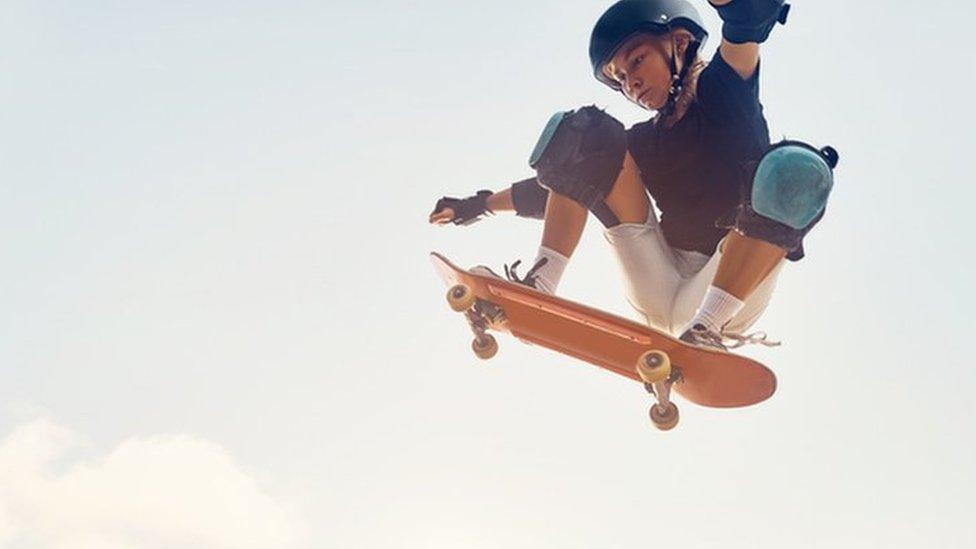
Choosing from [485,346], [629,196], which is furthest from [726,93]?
[485,346]

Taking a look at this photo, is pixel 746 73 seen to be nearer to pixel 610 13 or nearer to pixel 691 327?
pixel 610 13

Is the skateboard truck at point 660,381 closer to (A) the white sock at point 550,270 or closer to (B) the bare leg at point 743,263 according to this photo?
(B) the bare leg at point 743,263

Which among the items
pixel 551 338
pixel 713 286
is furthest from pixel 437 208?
pixel 713 286

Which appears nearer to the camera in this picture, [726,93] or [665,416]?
[665,416]

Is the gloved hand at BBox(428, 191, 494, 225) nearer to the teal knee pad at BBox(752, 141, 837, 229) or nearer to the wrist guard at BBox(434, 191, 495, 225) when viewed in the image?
the wrist guard at BBox(434, 191, 495, 225)

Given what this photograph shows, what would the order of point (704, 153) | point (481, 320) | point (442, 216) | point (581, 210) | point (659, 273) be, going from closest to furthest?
1. point (481, 320)
2. point (704, 153)
3. point (581, 210)
4. point (659, 273)
5. point (442, 216)

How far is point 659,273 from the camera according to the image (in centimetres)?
625

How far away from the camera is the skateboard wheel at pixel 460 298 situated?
5.62 meters

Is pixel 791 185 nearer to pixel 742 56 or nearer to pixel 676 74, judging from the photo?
pixel 742 56

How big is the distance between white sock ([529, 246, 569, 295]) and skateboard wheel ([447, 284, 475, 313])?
0.56 m

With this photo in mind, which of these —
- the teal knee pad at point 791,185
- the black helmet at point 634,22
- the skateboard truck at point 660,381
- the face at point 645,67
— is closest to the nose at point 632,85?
the face at point 645,67

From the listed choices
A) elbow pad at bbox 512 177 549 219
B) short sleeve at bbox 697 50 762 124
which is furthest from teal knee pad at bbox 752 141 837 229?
elbow pad at bbox 512 177 549 219

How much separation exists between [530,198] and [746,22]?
213 centimetres

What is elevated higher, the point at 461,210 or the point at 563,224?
the point at 461,210
